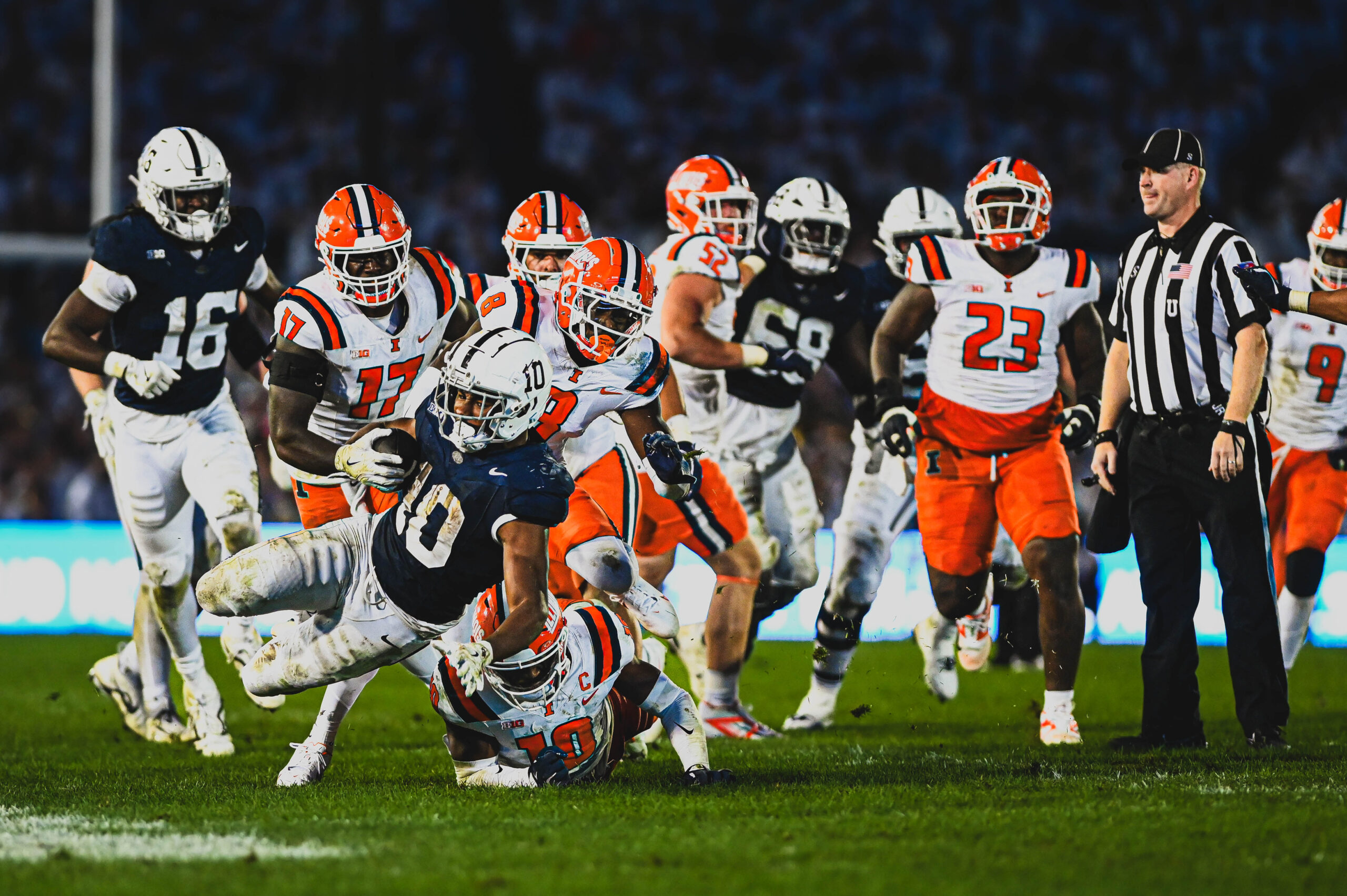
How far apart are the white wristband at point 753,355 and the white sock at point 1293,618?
2574 millimetres

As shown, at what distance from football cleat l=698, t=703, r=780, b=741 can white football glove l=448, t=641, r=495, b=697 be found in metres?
2.16

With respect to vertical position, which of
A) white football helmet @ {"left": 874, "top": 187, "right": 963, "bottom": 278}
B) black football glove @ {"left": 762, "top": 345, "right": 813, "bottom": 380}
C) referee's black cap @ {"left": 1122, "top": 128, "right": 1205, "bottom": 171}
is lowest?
black football glove @ {"left": 762, "top": 345, "right": 813, "bottom": 380}

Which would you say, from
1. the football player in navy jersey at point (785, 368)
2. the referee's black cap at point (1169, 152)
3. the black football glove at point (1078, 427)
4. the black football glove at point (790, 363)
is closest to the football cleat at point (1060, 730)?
the black football glove at point (1078, 427)

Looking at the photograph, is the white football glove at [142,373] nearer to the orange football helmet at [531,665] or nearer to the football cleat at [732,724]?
the orange football helmet at [531,665]

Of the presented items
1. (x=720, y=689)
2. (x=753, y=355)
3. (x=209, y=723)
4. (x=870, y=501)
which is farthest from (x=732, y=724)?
(x=209, y=723)

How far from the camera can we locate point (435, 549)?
4.61 meters

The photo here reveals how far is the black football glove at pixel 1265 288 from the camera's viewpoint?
5375mm

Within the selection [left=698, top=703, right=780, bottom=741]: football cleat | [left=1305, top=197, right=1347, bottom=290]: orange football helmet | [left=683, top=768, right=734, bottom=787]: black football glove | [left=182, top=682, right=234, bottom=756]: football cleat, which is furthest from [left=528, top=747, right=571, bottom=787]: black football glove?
[left=1305, top=197, right=1347, bottom=290]: orange football helmet

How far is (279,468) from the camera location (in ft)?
21.0

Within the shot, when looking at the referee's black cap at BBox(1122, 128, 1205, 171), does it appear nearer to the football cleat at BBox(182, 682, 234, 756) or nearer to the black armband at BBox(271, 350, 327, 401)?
the black armband at BBox(271, 350, 327, 401)

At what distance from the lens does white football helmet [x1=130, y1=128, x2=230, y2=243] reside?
6.08 metres

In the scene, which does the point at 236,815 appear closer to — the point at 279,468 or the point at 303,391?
the point at 303,391

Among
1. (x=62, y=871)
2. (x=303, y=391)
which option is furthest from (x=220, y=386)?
(x=62, y=871)

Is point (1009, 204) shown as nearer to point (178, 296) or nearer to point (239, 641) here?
point (178, 296)
